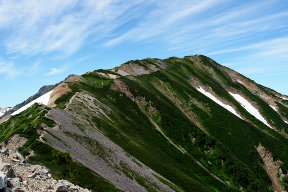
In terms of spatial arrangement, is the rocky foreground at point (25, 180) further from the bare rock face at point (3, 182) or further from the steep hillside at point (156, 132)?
the steep hillside at point (156, 132)

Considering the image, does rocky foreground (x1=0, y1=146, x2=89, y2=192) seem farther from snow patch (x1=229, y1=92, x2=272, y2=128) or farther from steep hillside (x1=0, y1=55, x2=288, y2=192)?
snow patch (x1=229, y1=92, x2=272, y2=128)

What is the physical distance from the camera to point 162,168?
7444 centimetres

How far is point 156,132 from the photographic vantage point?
10556cm

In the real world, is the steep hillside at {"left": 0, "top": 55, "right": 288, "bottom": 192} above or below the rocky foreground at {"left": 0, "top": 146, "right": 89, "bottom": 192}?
above

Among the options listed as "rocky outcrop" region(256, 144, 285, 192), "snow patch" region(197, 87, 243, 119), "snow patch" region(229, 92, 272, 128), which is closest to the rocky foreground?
"rocky outcrop" region(256, 144, 285, 192)

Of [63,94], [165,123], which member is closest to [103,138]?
[63,94]

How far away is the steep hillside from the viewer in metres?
54.4

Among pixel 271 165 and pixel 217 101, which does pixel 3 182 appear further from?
pixel 217 101

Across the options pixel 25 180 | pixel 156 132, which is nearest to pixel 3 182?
pixel 25 180

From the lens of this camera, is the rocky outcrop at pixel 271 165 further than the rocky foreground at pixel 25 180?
Yes

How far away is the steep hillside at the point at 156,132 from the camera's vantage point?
2141 inches

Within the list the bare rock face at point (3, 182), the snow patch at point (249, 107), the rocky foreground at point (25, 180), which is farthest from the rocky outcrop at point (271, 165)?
the bare rock face at point (3, 182)

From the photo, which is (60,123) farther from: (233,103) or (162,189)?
(233,103)

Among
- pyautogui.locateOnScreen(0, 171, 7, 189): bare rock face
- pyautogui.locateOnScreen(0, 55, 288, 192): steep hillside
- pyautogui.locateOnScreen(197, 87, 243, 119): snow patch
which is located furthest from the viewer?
pyautogui.locateOnScreen(197, 87, 243, 119): snow patch
